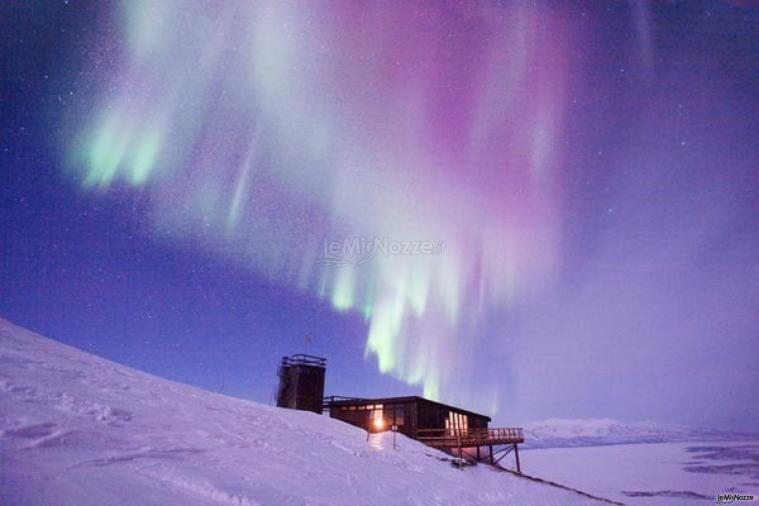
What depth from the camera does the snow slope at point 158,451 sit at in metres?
5.66

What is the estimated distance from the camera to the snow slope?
5664mm

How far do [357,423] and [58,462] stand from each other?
30.9 m

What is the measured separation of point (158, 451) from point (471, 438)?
24.8m

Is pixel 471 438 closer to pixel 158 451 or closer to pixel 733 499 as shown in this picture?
pixel 158 451

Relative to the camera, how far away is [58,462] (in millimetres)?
5789

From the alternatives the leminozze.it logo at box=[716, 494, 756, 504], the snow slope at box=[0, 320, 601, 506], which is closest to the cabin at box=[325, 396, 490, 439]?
the snow slope at box=[0, 320, 601, 506]

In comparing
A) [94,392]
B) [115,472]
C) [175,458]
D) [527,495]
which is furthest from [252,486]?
[527,495]

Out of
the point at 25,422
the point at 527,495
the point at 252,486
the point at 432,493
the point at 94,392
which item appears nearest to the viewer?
the point at 25,422

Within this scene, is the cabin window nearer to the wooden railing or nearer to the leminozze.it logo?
the wooden railing

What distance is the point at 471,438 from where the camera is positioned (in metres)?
27.6

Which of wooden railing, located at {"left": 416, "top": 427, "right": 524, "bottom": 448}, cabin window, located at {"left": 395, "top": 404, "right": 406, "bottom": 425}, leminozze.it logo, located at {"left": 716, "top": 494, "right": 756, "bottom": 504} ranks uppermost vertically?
cabin window, located at {"left": 395, "top": 404, "right": 406, "bottom": 425}

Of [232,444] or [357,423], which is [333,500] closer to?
[232,444]

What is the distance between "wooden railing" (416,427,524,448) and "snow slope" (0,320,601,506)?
11032mm

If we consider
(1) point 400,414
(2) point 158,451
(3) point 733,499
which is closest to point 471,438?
(1) point 400,414
